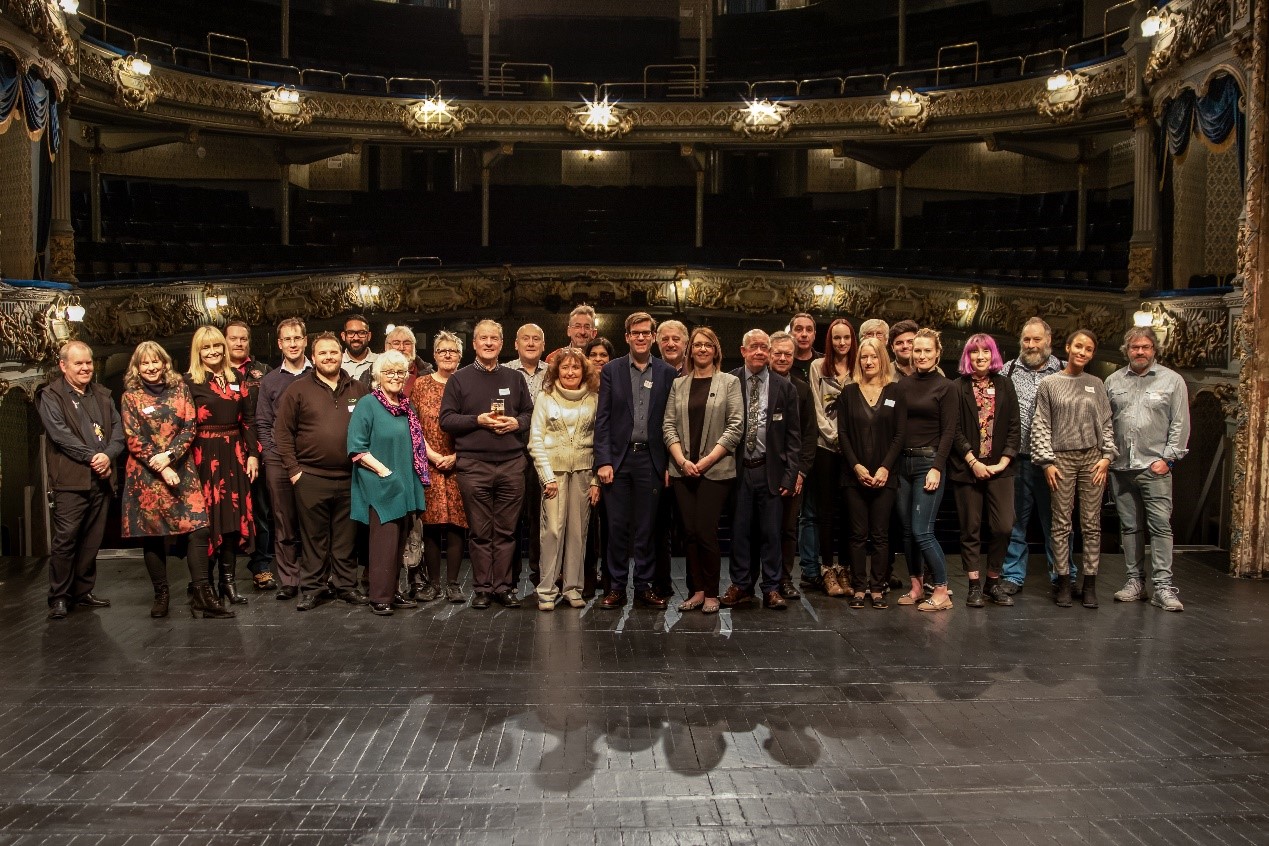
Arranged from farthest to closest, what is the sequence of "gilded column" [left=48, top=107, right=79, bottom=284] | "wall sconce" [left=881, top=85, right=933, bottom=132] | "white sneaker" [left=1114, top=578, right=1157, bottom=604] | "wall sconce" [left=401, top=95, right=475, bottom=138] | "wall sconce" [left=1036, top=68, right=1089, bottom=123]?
"wall sconce" [left=401, top=95, right=475, bottom=138] < "wall sconce" [left=881, top=85, right=933, bottom=132] < "wall sconce" [left=1036, top=68, right=1089, bottom=123] < "gilded column" [left=48, top=107, right=79, bottom=284] < "white sneaker" [left=1114, top=578, right=1157, bottom=604]

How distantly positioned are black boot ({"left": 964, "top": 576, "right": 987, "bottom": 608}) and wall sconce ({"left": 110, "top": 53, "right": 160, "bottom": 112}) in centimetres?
1361

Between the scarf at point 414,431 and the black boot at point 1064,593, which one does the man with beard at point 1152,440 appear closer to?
the black boot at point 1064,593

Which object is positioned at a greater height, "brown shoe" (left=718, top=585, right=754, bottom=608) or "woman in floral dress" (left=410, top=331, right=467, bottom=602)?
"woman in floral dress" (left=410, top=331, right=467, bottom=602)

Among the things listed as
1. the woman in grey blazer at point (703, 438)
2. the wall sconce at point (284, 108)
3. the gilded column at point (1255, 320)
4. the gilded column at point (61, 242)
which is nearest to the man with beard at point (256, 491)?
the woman in grey blazer at point (703, 438)

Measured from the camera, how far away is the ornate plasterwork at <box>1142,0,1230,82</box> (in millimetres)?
9492

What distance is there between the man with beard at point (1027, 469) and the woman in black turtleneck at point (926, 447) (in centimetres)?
53

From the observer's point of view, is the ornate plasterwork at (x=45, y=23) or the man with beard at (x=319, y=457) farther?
the ornate plasterwork at (x=45, y=23)

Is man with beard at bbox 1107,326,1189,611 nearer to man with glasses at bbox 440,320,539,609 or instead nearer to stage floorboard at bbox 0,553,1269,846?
stage floorboard at bbox 0,553,1269,846

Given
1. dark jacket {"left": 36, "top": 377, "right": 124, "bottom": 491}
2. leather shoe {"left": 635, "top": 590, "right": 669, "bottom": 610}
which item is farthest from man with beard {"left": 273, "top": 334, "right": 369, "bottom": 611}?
leather shoe {"left": 635, "top": 590, "right": 669, "bottom": 610}

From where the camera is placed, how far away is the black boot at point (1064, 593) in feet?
23.3

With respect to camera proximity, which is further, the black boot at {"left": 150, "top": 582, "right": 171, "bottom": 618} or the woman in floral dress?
the woman in floral dress

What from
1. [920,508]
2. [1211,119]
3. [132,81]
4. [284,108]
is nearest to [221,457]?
[920,508]

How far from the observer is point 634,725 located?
16.6ft

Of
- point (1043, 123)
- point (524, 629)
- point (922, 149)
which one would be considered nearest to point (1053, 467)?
point (524, 629)
